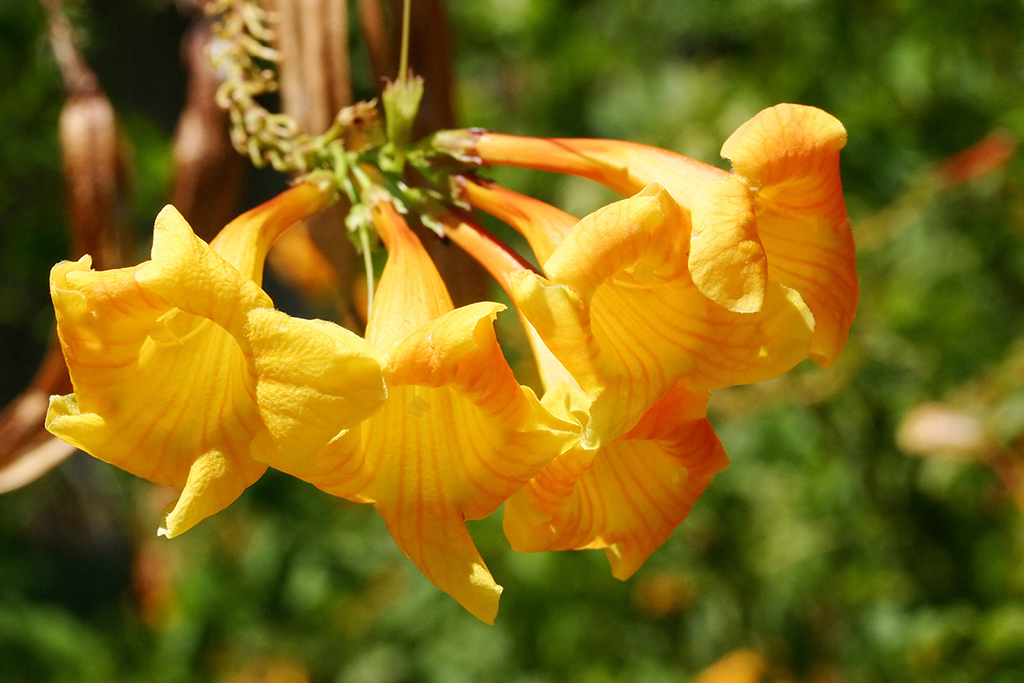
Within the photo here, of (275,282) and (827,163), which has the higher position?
(827,163)

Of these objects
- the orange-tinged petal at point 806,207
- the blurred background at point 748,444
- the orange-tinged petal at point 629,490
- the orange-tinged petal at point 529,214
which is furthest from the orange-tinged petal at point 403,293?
the blurred background at point 748,444

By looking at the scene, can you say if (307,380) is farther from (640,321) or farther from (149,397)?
(640,321)

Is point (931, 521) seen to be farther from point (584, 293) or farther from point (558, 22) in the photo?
point (584, 293)

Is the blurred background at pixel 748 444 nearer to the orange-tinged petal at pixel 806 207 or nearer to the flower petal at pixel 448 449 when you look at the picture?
the orange-tinged petal at pixel 806 207

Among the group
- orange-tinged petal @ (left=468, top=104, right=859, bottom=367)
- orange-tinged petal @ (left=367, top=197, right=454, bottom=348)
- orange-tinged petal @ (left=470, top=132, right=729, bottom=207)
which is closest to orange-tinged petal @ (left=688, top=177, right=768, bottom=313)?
orange-tinged petal @ (left=468, top=104, right=859, bottom=367)

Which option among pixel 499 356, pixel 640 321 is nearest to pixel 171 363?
pixel 499 356

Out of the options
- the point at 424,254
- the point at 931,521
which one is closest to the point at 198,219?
the point at 424,254

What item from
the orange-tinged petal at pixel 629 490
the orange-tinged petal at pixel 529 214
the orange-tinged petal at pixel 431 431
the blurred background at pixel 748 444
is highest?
the orange-tinged petal at pixel 529 214

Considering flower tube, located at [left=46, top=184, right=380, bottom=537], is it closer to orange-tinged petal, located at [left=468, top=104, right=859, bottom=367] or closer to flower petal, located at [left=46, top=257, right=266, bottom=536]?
flower petal, located at [left=46, top=257, right=266, bottom=536]
